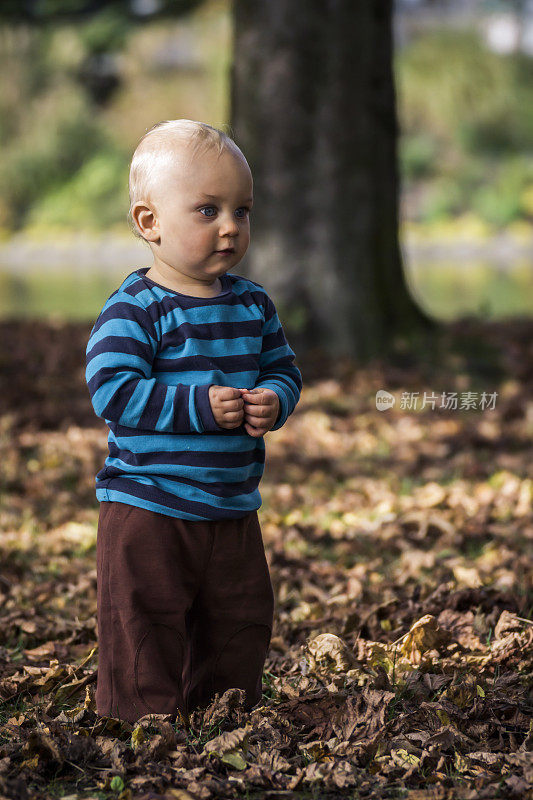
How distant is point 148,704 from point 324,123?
550 centimetres

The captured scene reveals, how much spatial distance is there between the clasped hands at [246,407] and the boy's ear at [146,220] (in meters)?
0.42

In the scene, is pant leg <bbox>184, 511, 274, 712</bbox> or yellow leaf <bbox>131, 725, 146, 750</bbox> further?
pant leg <bbox>184, 511, 274, 712</bbox>

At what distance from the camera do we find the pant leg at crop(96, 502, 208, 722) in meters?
2.54

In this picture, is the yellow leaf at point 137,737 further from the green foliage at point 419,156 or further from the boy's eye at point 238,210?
the green foliage at point 419,156

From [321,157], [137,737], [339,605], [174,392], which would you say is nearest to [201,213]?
[174,392]

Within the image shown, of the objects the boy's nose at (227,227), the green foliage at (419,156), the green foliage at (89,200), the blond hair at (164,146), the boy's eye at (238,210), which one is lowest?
the boy's nose at (227,227)

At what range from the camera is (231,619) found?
2.70m

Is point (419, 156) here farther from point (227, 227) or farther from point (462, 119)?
point (227, 227)

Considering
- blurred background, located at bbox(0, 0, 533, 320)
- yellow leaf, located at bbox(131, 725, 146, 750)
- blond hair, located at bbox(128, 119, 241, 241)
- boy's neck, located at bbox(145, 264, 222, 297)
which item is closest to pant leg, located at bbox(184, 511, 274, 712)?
yellow leaf, located at bbox(131, 725, 146, 750)

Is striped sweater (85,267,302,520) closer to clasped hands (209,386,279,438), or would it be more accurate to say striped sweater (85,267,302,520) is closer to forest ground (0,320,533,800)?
clasped hands (209,386,279,438)

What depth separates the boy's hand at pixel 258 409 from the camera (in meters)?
2.49

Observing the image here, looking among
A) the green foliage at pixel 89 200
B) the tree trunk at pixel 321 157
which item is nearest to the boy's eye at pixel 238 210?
the tree trunk at pixel 321 157

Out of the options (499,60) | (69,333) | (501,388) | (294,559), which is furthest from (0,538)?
(499,60)

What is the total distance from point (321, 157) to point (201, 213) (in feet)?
16.5
